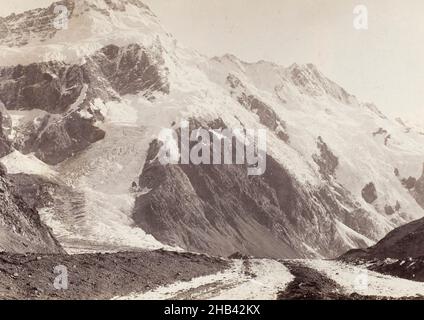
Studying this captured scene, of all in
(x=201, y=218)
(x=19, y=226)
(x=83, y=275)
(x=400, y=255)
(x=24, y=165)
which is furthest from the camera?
(x=24, y=165)

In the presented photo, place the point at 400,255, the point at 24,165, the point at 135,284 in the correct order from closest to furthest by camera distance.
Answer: the point at 135,284 < the point at 400,255 < the point at 24,165

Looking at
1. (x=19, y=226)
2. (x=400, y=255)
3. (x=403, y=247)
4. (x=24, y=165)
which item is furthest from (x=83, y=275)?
(x=24, y=165)

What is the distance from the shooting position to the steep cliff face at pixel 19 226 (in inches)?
2475

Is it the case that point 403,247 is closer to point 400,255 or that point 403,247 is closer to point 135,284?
point 400,255

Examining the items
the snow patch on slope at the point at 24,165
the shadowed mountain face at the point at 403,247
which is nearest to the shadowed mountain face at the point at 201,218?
the snow patch on slope at the point at 24,165

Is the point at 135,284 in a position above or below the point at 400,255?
above

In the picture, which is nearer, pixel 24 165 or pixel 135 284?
pixel 135 284

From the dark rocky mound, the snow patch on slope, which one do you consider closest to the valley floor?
the dark rocky mound

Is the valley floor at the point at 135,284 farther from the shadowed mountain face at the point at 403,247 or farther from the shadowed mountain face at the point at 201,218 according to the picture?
the shadowed mountain face at the point at 201,218

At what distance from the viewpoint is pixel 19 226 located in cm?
6769

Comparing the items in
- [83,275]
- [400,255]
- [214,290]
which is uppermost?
[83,275]

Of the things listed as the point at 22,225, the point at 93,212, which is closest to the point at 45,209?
the point at 93,212
